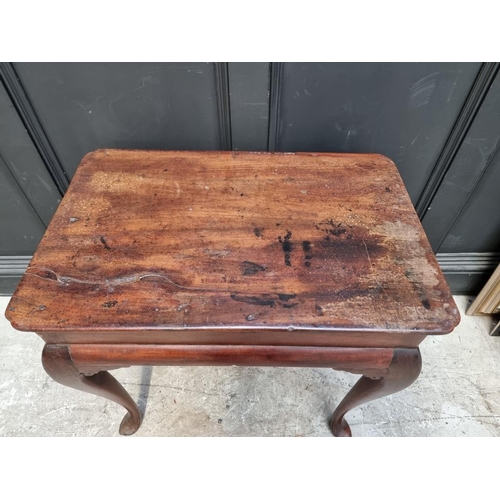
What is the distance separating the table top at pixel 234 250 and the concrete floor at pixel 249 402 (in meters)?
0.62

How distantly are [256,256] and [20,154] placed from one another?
2.45ft

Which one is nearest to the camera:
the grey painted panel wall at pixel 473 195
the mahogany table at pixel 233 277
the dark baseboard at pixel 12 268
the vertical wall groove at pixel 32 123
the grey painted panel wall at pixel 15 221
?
the mahogany table at pixel 233 277

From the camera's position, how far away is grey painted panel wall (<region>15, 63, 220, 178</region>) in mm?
838

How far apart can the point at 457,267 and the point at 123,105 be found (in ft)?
3.86

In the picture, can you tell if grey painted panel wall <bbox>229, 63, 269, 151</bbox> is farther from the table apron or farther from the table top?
the table apron

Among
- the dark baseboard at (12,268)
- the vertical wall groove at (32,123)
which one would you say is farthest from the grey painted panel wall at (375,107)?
the dark baseboard at (12,268)

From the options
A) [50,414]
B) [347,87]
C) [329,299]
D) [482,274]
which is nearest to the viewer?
[329,299]

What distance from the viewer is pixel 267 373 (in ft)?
3.87

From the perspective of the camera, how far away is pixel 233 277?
25.5 inches

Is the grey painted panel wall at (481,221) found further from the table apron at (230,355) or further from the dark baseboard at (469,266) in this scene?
the table apron at (230,355)

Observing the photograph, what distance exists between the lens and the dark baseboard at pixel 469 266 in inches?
50.0

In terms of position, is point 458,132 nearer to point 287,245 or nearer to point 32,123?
point 287,245

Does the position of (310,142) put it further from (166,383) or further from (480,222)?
(166,383)
